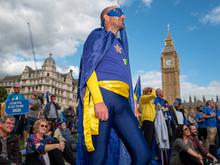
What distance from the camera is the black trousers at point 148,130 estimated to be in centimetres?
700

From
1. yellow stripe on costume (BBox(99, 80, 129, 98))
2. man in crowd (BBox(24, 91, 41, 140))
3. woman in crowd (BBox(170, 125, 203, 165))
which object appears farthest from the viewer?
man in crowd (BBox(24, 91, 41, 140))

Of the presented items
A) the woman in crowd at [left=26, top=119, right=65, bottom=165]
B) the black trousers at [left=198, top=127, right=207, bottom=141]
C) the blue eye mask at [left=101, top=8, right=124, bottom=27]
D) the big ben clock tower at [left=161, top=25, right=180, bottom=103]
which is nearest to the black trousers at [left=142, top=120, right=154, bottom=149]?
the woman in crowd at [left=26, top=119, right=65, bottom=165]

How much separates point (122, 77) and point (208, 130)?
8.26 metres

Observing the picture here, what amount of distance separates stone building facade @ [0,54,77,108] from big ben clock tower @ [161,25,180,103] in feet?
132

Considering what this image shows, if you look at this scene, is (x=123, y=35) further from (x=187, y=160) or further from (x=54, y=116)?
(x=54, y=116)

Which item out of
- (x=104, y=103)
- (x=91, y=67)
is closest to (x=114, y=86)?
(x=104, y=103)

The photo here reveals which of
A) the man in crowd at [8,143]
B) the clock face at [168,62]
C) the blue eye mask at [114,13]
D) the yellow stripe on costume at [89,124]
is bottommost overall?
the man in crowd at [8,143]

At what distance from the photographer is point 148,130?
705cm

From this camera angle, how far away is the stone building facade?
84.5 metres

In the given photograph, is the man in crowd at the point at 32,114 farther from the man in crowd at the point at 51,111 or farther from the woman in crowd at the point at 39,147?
the woman in crowd at the point at 39,147

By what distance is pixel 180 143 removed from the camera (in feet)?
19.5

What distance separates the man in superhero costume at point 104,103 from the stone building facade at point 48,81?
7591 centimetres

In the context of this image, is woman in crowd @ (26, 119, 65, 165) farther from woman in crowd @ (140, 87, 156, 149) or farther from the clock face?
the clock face

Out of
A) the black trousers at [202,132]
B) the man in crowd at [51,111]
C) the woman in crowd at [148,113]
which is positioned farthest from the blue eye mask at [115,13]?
the black trousers at [202,132]
